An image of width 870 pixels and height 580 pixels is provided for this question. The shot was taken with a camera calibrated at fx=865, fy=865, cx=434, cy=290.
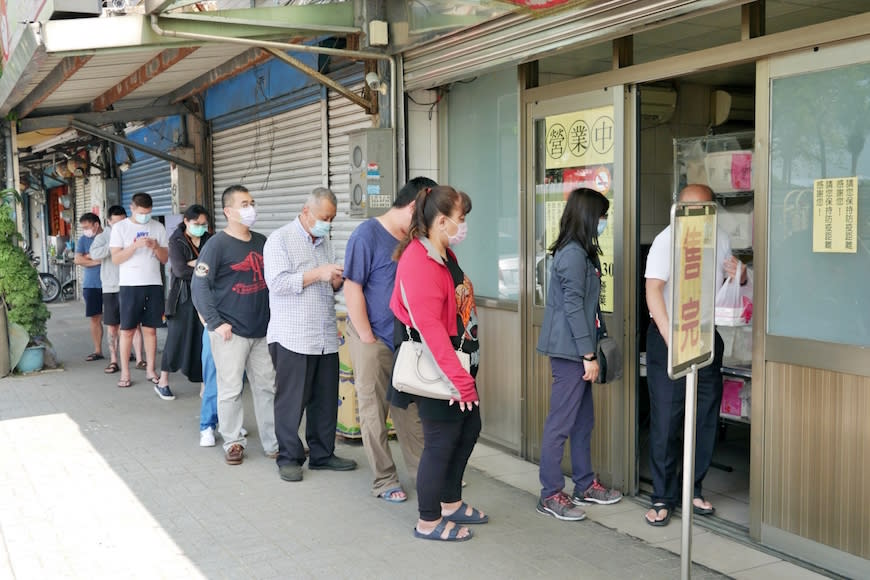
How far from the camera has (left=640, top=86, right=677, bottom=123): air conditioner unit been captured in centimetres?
706

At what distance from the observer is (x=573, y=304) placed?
460cm

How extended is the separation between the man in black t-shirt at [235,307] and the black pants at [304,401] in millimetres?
396

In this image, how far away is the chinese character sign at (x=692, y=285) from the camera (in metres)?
3.05

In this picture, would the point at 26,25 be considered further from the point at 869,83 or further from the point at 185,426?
the point at 869,83

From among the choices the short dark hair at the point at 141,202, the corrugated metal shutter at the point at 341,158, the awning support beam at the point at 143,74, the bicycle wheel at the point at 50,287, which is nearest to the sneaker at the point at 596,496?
the corrugated metal shutter at the point at 341,158

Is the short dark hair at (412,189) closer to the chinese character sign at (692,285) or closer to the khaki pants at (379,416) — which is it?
the khaki pants at (379,416)

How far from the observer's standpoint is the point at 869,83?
3.75m

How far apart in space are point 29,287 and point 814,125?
810 cm

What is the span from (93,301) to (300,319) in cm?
588

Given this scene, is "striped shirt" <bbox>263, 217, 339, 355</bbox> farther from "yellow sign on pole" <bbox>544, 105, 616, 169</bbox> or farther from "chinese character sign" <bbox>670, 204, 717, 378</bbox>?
"chinese character sign" <bbox>670, 204, 717, 378</bbox>

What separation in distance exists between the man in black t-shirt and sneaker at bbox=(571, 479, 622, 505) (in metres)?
2.18

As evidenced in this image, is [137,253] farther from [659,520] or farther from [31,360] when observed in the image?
[659,520]

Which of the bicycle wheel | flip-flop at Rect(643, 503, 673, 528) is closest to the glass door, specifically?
flip-flop at Rect(643, 503, 673, 528)

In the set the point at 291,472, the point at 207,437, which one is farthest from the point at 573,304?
the point at 207,437
